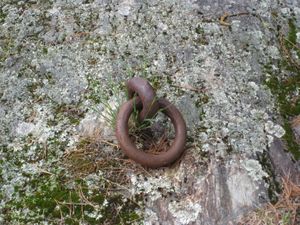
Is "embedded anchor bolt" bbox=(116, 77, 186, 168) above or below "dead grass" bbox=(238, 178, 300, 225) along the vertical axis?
above

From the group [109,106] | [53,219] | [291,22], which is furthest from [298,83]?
[53,219]

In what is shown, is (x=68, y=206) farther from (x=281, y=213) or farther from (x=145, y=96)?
(x=281, y=213)

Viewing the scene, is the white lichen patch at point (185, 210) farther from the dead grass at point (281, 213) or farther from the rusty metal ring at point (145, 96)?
the rusty metal ring at point (145, 96)

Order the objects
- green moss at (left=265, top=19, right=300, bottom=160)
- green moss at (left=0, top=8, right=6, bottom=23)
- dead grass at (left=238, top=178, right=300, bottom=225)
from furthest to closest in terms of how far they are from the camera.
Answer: green moss at (left=0, top=8, right=6, bottom=23)
green moss at (left=265, top=19, right=300, bottom=160)
dead grass at (left=238, top=178, right=300, bottom=225)

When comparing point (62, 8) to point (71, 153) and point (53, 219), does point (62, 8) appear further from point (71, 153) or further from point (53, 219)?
point (53, 219)

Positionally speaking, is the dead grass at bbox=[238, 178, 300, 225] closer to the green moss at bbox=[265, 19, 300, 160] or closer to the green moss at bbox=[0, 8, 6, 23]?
the green moss at bbox=[265, 19, 300, 160]

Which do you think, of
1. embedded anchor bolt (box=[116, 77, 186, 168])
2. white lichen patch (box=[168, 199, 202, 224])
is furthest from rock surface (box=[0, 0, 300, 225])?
embedded anchor bolt (box=[116, 77, 186, 168])
